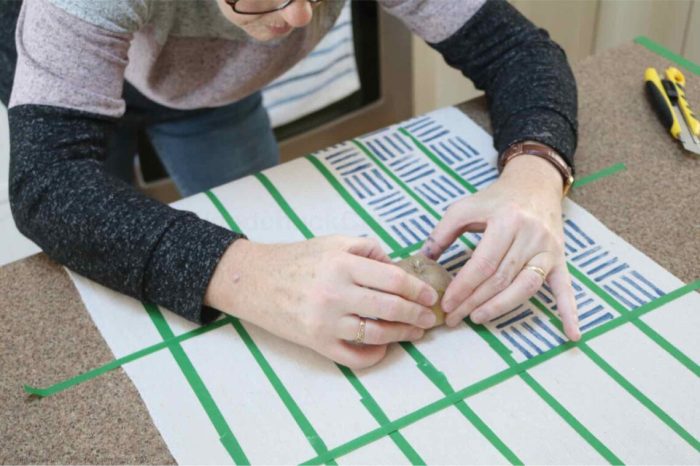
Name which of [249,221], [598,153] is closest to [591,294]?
[598,153]

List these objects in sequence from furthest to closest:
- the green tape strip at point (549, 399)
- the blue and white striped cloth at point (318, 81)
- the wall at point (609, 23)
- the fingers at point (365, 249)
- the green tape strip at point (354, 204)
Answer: the blue and white striped cloth at point (318, 81) → the wall at point (609, 23) → the green tape strip at point (354, 204) → the fingers at point (365, 249) → the green tape strip at point (549, 399)

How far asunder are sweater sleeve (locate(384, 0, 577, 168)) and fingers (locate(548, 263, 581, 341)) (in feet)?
0.59

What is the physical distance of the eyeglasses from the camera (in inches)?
28.5

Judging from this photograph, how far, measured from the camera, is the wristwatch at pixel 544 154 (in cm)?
81

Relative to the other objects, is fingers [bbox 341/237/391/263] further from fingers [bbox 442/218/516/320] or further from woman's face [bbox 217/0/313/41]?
woman's face [bbox 217/0/313/41]

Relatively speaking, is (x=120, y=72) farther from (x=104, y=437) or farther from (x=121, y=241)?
(x=104, y=437)

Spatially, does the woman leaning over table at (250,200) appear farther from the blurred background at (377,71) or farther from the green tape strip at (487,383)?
the blurred background at (377,71)

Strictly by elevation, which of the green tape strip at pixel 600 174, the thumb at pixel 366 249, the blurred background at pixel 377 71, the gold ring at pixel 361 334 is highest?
the thumb at pixel 366 249

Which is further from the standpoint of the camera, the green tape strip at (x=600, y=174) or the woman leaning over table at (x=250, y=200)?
the green tape strip at (x=600, y=174)

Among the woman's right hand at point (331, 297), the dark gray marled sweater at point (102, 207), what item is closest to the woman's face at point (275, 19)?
the dark gray marled sweater at point (102, 207)

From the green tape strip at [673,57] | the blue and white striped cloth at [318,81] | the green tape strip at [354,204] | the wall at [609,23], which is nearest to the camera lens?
the green tape strip at [354,204]

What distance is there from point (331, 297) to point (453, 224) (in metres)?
0.17

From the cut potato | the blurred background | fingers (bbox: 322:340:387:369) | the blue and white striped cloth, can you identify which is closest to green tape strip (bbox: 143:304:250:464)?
fingers (bbox: 322:340:387:369)

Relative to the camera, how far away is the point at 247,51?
92 centimetres
